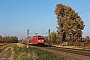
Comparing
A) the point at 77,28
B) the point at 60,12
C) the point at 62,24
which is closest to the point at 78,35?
the point at 77,28

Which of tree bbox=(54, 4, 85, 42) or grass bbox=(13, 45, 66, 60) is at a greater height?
tree bbox=(54, 4, 85, 42)

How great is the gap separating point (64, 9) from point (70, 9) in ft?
9.74

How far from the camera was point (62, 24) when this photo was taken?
239 ft

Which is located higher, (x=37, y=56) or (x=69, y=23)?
(x=69, y=23)

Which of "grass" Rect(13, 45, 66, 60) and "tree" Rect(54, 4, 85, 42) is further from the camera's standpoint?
"tree" Rect(54, 4, 85, 42)

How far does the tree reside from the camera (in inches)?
2724

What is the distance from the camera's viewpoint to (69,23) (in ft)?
231

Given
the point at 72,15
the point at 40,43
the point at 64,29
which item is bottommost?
the point at 40,43

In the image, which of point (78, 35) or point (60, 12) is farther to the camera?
point (60, 12)

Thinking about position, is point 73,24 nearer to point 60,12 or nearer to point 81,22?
point 81,22

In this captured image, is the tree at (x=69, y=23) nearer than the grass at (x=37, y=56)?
No

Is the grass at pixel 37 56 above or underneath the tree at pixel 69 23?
underneath

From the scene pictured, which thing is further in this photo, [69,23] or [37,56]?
[69,23]

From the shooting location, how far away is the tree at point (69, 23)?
227 ft
